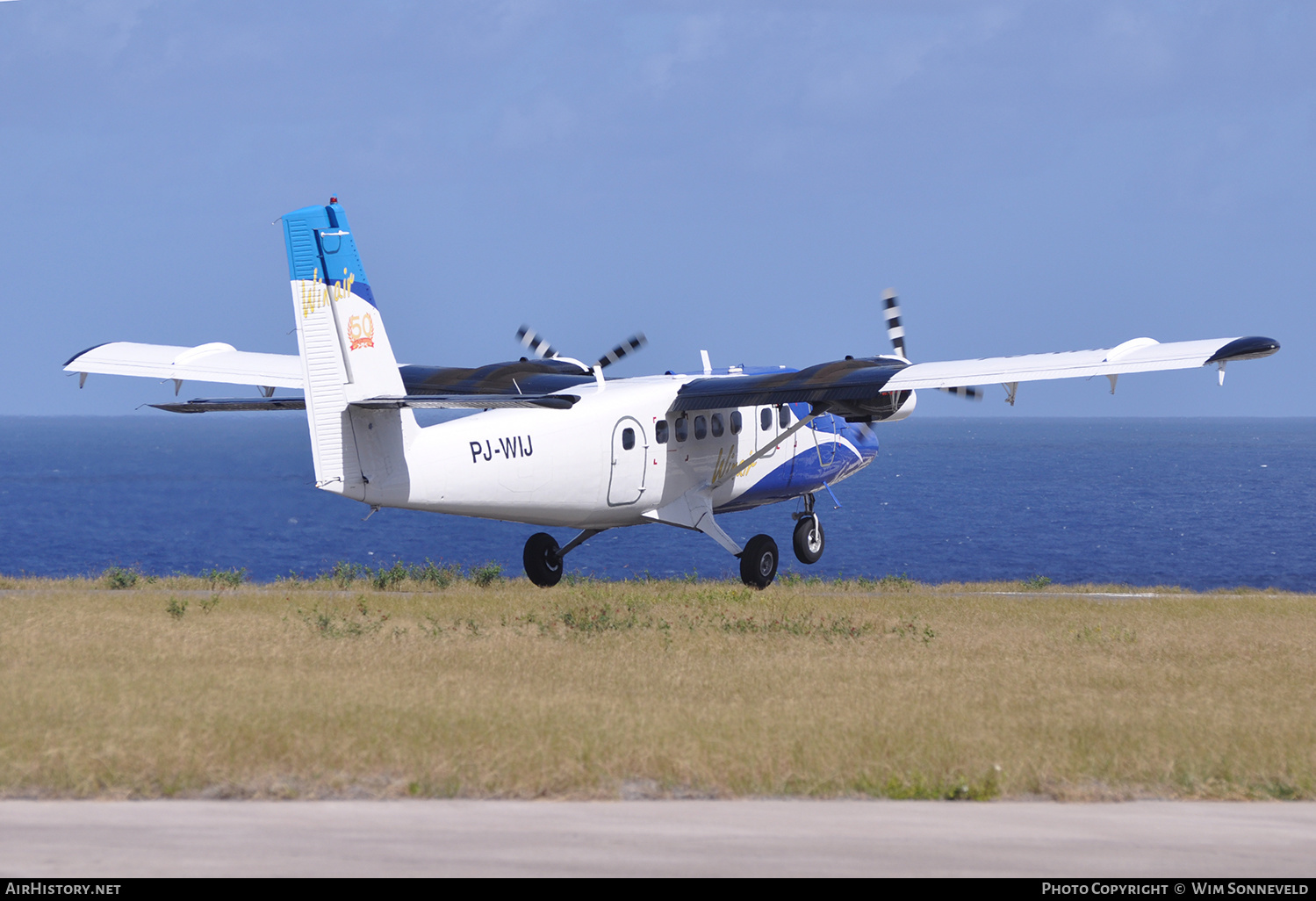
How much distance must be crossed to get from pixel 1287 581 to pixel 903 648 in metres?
45.0

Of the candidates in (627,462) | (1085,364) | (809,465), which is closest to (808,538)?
(809,465)

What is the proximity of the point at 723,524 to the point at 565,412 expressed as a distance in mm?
74830

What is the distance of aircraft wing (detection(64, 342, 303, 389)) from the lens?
74.8 feet

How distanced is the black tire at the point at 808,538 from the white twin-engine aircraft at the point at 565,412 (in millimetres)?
63

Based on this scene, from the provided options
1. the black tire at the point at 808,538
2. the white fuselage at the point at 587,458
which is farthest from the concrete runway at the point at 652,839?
the black tire at the point at 808,538

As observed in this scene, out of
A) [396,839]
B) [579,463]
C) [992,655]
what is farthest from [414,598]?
[396,839]

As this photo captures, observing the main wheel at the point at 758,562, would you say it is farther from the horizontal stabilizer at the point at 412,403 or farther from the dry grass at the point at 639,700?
the horizontal stabilizer at the point at 412,403

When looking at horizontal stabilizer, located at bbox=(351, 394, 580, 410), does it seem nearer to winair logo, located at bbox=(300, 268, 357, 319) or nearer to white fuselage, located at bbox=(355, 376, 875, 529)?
white fuselage, located at bbox=(355, 376, 875, 529)

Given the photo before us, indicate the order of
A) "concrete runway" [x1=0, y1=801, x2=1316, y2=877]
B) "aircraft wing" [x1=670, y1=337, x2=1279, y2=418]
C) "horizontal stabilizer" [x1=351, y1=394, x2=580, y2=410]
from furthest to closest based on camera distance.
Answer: "aircraft wing" [x1=670, y1=337, x2=1279, y2=418] < "horizontal stabilizer" [x1=351, y1=394, x2=580, y2=410] < "concrete runway" [x1=0, y1=801, x2=1316, y2=877]

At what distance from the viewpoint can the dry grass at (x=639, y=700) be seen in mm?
10156

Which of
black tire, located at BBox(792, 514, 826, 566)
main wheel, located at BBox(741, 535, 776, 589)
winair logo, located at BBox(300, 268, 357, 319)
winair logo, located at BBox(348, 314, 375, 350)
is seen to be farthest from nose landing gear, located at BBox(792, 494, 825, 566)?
winair logo, located at BBox(300, 268, 357, 319)

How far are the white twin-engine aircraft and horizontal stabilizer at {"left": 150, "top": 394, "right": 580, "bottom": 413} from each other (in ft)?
0.12

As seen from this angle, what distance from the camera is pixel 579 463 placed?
2286 cm

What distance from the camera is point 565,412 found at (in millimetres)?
22734
